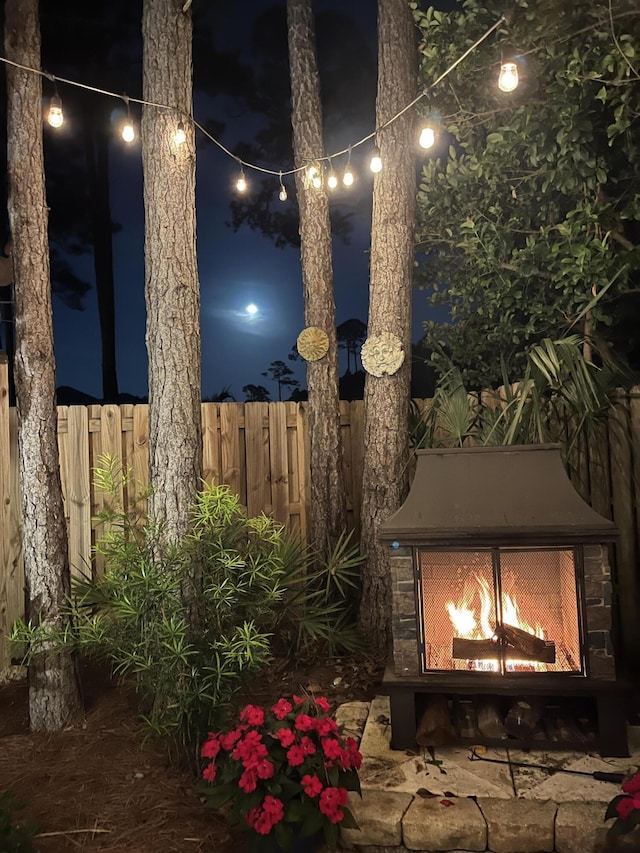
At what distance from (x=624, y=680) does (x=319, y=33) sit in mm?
7271

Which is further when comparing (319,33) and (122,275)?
(122,275)

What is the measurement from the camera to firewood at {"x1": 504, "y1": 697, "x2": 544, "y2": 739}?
2609 mm

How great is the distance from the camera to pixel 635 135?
374cm

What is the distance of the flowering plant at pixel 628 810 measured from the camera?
178cm

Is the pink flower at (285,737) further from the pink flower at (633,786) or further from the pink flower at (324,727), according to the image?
the pink flower at (633,786)

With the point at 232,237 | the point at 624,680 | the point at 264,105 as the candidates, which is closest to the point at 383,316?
the point at 624,680

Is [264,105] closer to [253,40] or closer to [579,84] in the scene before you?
[253,40]

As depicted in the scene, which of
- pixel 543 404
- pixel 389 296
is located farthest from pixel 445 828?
pixel 389 296

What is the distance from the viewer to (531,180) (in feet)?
14.1

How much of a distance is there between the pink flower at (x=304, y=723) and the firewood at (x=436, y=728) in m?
0.69

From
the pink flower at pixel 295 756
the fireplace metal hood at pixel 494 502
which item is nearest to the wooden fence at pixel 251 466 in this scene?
the fireplace metal hood at pixel 494 502

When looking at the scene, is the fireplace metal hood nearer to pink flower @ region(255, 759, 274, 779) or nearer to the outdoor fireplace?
the outdoor fireplace

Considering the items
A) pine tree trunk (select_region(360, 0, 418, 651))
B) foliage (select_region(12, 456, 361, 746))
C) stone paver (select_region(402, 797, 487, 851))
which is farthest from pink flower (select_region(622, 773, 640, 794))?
pine tree trunk (select_region(360, 0, 418, 651))

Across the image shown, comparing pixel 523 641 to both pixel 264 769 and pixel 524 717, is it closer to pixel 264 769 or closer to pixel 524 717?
pixel 524 717
